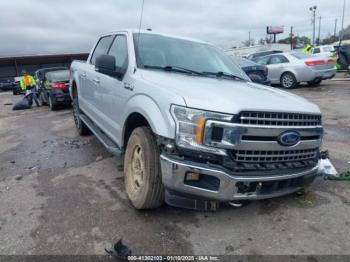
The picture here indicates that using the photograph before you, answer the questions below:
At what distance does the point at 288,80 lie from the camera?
1432 centimetres

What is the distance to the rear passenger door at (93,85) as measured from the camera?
5016 millimetres

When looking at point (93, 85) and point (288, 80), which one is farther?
point (288, 80)

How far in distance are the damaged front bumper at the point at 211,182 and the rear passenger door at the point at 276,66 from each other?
493 inches

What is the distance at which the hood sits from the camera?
278cm

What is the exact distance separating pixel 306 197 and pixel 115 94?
258 centimetres

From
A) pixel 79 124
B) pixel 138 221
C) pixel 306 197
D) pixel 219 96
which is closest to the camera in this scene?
pixel 219 96

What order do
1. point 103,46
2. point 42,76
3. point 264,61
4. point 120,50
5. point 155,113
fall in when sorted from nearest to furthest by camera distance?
point 155,113, point 120,50, point 103,46, point 42,76, point 264,61

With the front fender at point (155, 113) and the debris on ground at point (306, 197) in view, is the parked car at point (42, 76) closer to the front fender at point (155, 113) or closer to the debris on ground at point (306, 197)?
the front fender at point (155, 113)

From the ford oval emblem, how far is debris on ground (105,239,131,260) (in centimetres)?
162

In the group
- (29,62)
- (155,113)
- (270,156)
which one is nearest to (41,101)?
(155,113)

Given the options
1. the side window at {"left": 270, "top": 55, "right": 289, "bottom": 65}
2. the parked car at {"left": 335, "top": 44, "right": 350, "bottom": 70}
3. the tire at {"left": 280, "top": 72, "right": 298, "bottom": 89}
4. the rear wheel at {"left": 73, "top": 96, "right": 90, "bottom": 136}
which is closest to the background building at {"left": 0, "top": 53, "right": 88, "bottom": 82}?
the side window at {"left": 270, "top": 55, "right": 289, "bottom": 65}

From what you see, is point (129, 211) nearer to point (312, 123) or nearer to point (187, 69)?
point (187, 69)

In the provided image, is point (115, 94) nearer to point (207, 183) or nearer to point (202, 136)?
point (202, 136)

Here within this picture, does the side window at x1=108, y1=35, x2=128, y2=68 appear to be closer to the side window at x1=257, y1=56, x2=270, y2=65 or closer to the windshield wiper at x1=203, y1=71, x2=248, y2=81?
Result: the windshield wiper at x1=203, y1=71, x2=248, y2=81
